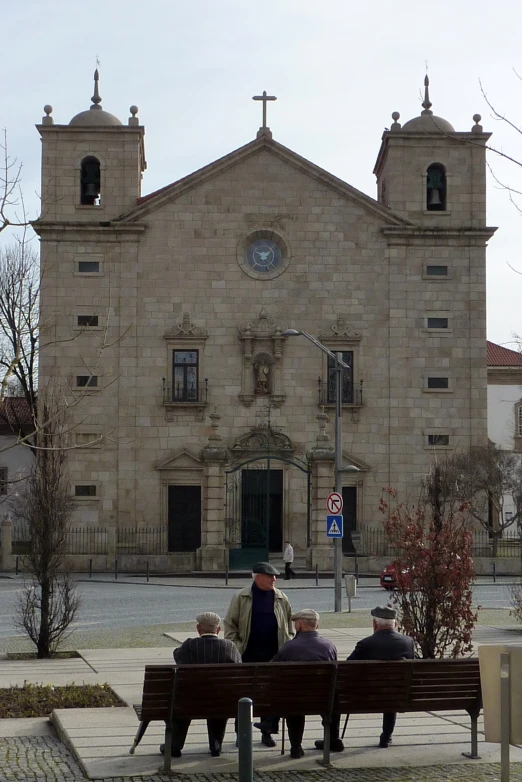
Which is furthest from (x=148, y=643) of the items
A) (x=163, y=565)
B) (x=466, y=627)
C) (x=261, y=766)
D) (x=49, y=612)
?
(x=163, y=565)

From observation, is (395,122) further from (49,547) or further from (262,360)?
(49,547)

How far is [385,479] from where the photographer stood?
43.8 metres

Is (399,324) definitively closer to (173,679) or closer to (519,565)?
(519,565)

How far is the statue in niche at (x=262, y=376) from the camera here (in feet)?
143

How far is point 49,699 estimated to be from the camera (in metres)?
13.4

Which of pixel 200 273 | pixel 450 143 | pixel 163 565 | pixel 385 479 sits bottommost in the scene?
pixel 163 565

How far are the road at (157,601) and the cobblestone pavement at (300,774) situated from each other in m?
12.6

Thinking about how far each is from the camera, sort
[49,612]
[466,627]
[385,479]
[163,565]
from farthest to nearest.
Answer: [385,479], [163,565], [49,612], [466,627]

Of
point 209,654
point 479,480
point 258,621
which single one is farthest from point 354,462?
point 209,654

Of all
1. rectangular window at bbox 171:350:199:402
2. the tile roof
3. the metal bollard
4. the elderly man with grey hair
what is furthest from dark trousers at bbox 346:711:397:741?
the tile roof

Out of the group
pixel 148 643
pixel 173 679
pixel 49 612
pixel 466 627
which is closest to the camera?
pixel 173 679

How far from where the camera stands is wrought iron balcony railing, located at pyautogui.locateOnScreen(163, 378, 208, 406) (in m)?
43.4

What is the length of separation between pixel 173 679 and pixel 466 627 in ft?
21.1

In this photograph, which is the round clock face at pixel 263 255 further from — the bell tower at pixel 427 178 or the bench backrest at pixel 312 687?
the bench backrest at pixel 312 687
